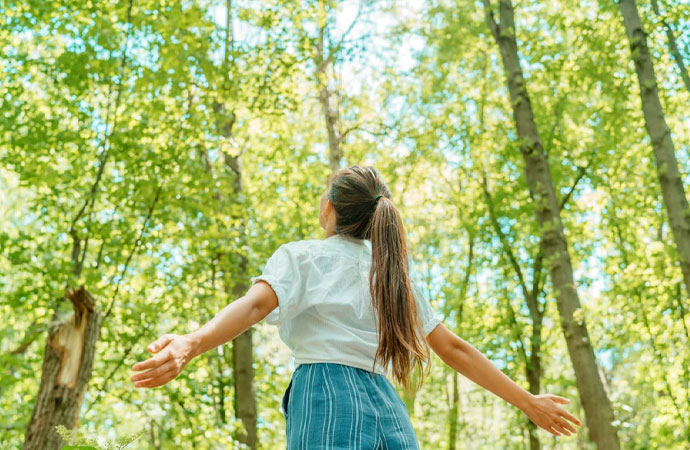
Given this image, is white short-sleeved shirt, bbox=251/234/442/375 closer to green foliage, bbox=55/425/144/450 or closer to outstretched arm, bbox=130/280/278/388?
outstretched arm, bbox=130/280/278/388

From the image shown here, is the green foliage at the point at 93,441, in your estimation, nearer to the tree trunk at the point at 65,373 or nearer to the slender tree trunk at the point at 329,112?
the tree trunk at the point at 65,373

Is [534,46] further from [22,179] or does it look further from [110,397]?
[110,397]

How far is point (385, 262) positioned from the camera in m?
2.47

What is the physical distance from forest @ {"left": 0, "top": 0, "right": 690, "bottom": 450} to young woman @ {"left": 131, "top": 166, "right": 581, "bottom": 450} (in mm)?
710

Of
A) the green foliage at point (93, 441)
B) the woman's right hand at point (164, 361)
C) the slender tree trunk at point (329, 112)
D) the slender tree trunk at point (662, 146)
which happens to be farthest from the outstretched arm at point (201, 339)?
the slender tree trunk at point (329, 112)

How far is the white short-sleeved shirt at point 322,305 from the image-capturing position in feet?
7.50

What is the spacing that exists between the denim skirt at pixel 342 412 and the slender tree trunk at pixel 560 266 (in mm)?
5777

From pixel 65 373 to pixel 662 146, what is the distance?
6105 millimetres

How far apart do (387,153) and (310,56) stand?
6058 mm

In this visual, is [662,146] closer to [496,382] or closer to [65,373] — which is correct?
[496,382]

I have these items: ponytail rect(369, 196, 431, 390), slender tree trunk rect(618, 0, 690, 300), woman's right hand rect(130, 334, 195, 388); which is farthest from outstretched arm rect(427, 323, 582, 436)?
slender tree trunk rect(618, 0, 690, 300)

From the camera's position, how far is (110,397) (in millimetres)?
10336

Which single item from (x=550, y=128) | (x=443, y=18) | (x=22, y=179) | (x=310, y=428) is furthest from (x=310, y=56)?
(x=310, y=428)

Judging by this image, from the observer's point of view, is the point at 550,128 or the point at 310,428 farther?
the point at 550,128
